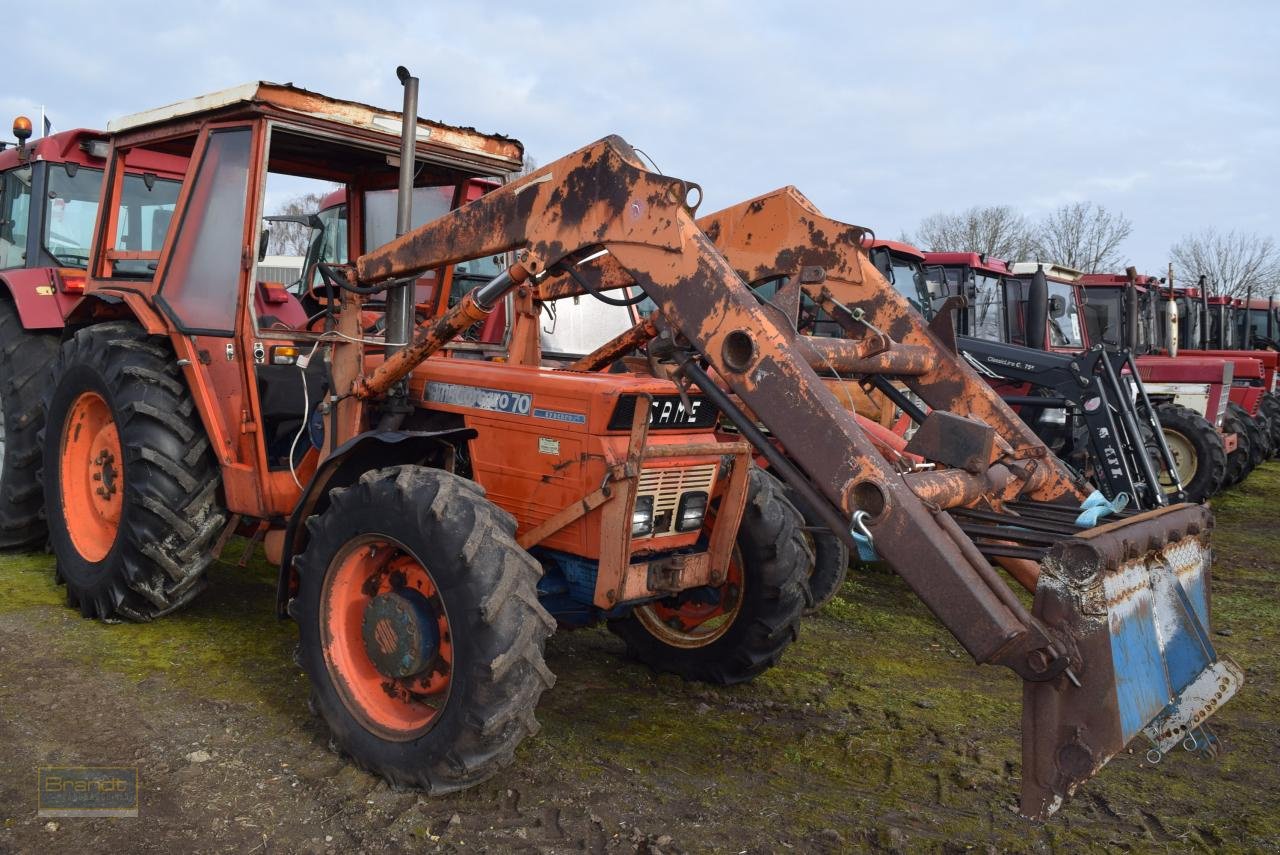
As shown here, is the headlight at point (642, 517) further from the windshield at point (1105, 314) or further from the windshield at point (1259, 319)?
the windshield at point (1259, 319)

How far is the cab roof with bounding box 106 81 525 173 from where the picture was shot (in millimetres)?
3994

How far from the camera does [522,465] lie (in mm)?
3643

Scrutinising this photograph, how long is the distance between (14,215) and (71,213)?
1.63ft

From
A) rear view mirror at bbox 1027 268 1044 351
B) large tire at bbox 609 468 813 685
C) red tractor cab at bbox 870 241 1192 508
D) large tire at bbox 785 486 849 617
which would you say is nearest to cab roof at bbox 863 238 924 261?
red tractor cab at bbox 870 241 1192 508

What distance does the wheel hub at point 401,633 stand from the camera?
3.27 m

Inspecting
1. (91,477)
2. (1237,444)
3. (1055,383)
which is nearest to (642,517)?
(91,477)

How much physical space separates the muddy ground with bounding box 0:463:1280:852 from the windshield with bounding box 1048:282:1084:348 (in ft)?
22.5

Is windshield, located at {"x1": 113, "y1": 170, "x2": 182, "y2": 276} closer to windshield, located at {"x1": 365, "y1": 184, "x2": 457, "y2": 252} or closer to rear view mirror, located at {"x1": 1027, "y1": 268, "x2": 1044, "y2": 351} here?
windshield, located at {"x1": 365, "y1": 184, "x2": 457, "y2": 252}

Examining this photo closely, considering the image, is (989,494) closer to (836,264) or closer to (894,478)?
(894,478)

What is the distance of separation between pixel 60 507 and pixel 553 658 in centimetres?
253

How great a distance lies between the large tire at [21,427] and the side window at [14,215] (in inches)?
39.8

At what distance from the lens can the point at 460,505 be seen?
3154 millimetres

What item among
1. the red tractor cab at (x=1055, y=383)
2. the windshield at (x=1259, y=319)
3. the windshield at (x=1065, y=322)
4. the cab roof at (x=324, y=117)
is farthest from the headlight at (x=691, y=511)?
the windshield at (x=1259, y=319)

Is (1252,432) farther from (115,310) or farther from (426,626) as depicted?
(115,310)
